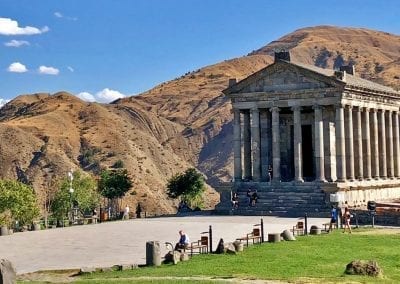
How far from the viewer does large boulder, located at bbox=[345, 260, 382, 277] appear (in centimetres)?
2438

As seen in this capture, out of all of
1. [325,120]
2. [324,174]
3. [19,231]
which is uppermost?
[325,120]

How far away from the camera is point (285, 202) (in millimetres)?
54406

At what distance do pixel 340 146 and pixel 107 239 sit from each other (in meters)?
25.0

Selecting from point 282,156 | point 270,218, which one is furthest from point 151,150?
point 270,218

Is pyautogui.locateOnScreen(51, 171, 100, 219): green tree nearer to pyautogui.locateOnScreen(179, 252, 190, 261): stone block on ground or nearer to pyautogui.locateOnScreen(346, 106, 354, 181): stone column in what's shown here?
pyautogui.locateOnScreen(346, 106, 354, 181): stone column

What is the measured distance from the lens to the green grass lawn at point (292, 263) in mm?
24781

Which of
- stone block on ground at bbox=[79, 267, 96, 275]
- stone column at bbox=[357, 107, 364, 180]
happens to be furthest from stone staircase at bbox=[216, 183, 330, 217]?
stone block on ground at bbox=[79, 267, 96, 275]

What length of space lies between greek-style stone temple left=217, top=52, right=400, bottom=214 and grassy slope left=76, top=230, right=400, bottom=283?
19.3m

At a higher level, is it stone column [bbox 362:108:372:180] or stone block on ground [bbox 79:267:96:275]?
stone column [bbox 362:108:372:180]

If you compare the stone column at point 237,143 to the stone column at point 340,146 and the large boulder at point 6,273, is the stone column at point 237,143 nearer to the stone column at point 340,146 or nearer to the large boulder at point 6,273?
the stone column at point 340,146

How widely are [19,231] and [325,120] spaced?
27.5 meters

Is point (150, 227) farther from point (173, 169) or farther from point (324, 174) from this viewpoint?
point (173, 169)

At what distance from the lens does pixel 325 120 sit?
195 ft

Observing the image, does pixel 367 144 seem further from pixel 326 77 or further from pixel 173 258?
pixel 173 258
